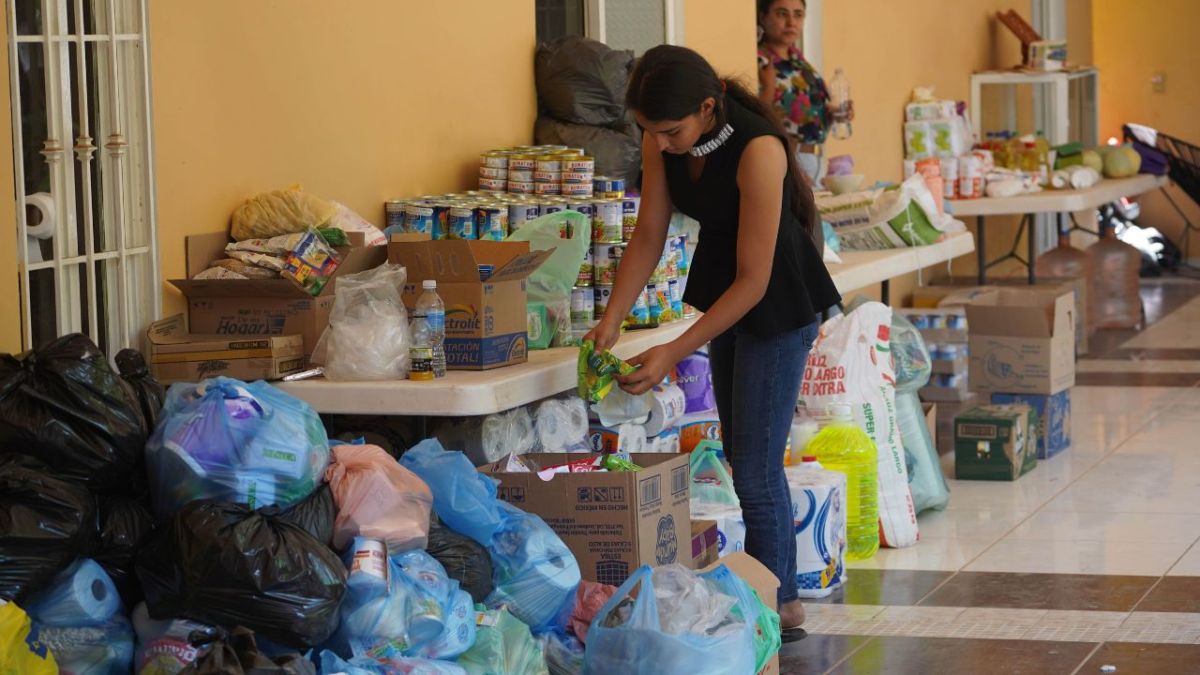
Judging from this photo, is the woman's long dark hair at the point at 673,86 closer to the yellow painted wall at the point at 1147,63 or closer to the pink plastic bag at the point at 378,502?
the pink plastic bag at the point at 378,502

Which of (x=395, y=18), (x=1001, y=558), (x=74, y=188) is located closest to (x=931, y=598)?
(x=1001, y=558)

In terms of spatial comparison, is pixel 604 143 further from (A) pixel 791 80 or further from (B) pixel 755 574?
(A) pixel 791 80

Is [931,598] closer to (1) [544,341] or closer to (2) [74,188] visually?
(1) [544,341]

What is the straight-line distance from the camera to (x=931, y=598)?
4.84m

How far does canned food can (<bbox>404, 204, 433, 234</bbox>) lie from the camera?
477cm

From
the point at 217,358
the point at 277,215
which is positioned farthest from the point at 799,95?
the point at 217,358

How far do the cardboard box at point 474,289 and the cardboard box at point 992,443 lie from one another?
2.82 metres

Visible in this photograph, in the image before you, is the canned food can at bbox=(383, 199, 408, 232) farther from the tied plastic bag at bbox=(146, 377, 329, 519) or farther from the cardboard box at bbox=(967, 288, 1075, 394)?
the cardboard box at bbox=(967, 288, 1075, 394)

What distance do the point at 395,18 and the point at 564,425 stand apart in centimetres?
136

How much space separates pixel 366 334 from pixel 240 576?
3.40 feet

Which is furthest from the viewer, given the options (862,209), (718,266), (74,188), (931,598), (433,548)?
(862,209)

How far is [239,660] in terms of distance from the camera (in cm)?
276

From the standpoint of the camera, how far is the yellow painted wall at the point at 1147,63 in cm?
1538

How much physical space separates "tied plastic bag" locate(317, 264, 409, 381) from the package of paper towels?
1356 millimetres
